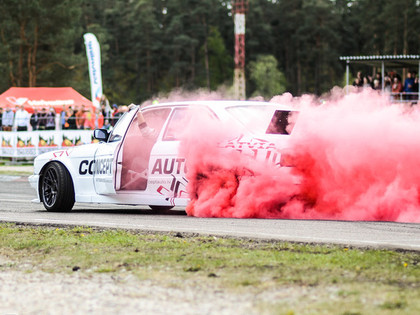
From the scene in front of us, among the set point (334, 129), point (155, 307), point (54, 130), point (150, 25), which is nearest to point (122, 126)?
point (334, 129)

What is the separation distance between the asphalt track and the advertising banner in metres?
14.4

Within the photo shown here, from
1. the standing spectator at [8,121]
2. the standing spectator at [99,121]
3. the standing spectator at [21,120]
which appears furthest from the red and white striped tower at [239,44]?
the standing spectator at [21,120]

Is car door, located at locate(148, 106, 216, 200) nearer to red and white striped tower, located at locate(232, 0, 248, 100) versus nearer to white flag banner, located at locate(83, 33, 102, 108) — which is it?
white flag banner, located at locate(83, 33, 102, 108)

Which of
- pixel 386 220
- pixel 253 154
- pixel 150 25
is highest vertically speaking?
pixel 150 25

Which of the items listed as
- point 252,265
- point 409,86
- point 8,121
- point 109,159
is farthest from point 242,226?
point 8,121

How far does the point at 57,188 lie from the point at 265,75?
98.3m

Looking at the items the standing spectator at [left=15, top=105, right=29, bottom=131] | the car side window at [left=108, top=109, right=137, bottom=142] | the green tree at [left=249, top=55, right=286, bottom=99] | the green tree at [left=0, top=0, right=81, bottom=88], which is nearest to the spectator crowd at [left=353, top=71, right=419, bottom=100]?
the standing spectator at [left=15, top=105, right=29, bottom=131]

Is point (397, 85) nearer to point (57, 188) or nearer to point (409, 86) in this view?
point (409, 86)

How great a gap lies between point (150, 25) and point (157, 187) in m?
103

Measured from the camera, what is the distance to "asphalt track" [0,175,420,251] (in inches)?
298

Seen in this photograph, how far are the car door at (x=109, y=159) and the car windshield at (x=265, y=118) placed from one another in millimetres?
1634

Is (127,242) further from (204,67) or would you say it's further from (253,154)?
(204,67)

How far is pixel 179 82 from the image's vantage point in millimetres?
115438

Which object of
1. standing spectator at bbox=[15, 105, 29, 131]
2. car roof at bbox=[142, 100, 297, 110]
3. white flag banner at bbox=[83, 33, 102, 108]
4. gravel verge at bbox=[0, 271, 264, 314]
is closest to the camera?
gravel verge at bbox=[0, 271, 264, 314]
